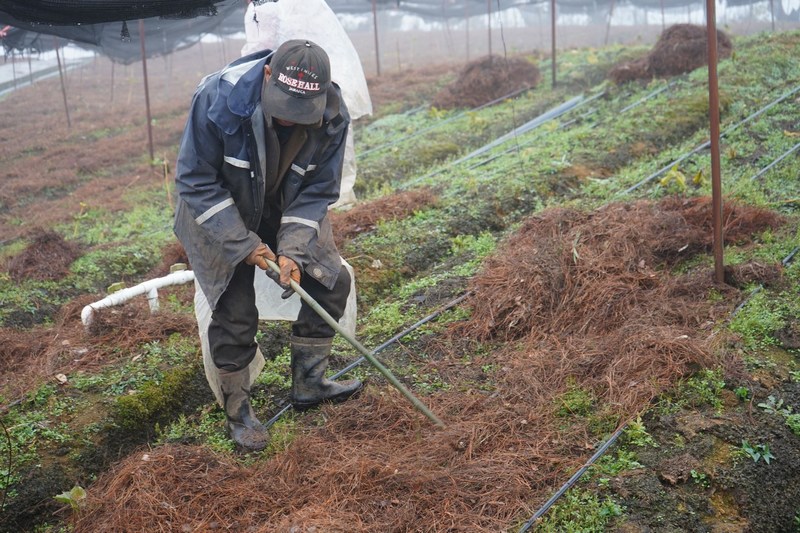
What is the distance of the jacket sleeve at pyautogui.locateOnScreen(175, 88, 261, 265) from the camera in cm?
354

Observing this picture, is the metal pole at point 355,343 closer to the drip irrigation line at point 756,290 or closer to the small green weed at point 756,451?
the small green weed at point 756,451

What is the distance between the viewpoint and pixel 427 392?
4.28 metres

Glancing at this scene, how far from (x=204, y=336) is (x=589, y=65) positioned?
508 inches

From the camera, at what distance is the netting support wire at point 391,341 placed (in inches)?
167

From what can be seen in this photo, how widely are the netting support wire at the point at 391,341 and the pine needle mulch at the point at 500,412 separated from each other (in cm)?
20

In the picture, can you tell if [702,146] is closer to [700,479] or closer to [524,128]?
[524,128]

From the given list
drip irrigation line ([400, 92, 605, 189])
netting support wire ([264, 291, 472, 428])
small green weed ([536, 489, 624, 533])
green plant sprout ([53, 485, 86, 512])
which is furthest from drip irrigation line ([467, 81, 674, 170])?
green plant sprout ([53, 485, 86, 512])

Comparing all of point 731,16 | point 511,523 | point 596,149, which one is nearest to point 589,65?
point 596,149

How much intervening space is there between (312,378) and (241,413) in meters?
0.44

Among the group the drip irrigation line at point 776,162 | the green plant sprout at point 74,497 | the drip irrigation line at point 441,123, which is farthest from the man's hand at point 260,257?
the drip irrigation line at point 441,123

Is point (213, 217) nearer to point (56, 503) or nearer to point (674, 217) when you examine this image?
point (56, 503)

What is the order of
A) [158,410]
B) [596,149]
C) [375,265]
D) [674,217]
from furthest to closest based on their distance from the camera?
[596,149] → [375,265] → [674,217] → [158,410]

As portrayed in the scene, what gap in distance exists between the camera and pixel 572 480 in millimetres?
3348

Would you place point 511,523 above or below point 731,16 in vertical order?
below
